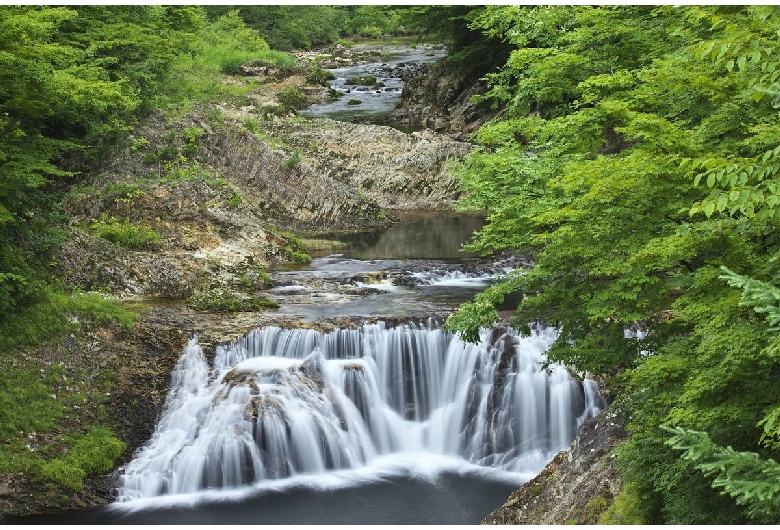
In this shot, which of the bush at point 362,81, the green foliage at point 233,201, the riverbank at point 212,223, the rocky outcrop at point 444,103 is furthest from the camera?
the bush at point 362,81

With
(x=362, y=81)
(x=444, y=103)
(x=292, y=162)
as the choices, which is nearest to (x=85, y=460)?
(x=292, y=162)

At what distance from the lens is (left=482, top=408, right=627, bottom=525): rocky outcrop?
9156mm

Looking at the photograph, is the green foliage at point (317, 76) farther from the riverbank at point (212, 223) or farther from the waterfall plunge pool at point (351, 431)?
the waterfall plunge pool at point (351, 431)

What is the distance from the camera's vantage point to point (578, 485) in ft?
32.2

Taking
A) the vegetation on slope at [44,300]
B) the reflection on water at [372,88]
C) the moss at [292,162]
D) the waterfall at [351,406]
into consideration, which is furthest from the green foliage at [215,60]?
the waterfall at [351,406]

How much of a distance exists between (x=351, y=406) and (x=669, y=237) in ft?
28.3

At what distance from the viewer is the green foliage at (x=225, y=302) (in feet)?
56.5

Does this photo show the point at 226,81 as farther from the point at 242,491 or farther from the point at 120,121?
the point at 242,491

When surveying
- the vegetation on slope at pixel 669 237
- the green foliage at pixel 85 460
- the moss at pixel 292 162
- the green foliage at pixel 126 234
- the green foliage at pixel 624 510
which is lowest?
the green foliage at pixel 624 510

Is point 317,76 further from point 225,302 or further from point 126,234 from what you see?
point 225,302

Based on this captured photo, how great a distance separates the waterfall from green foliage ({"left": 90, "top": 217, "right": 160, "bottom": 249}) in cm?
590

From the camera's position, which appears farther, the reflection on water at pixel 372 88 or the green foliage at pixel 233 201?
the reflection on water at pixel 372 88

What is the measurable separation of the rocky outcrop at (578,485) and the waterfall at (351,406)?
3.17 metres

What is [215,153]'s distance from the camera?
26094 mm
